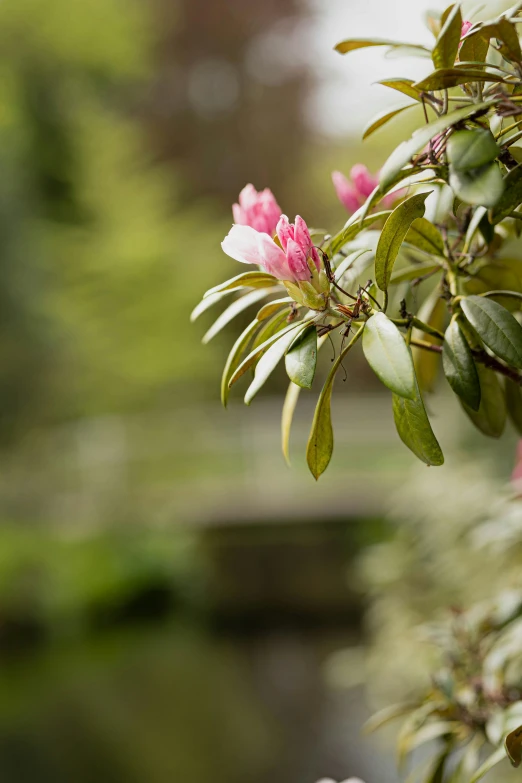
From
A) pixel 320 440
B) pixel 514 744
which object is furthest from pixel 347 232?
pixel 514 744

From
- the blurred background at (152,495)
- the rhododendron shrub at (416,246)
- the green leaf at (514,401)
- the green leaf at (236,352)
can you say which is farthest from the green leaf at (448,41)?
the blurred background at (152,495)

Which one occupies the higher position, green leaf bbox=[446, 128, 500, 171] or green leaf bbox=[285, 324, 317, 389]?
green leaf bbox=[446, 128, 500, 171]

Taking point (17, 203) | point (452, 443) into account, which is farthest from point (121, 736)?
point (17, 203)

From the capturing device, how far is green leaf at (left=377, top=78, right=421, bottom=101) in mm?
556

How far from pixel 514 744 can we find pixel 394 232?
0.37 m

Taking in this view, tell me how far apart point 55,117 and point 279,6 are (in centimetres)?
415

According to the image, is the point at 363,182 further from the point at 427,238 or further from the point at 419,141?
the point at 419,141

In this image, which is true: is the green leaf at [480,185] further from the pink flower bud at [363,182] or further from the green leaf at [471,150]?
the pink flower bud at [363,182]

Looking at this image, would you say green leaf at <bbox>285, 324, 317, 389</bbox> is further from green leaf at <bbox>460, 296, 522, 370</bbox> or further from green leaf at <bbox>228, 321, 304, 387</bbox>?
green leaf at <bbox>460, 296, 522, 370</bbox>

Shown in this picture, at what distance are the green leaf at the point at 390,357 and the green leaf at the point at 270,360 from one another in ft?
0.18

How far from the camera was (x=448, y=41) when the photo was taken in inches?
19.6

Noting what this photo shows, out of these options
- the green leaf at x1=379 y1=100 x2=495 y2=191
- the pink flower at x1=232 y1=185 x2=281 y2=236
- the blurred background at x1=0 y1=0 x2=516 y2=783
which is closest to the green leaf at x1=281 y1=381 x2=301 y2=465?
the pink flower at x1=232 y1=185 x2=281 y2=236

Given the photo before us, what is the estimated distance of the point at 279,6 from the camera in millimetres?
8586

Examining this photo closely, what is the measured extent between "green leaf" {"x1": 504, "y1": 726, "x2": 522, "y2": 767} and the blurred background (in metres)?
1.56
